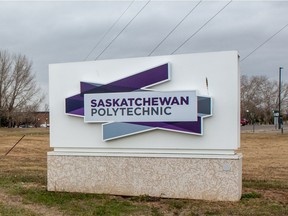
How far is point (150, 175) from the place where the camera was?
8.22 m

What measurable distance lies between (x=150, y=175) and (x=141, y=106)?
141cm

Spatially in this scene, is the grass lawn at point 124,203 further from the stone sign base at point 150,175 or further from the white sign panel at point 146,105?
the white sign panel at point 146,105

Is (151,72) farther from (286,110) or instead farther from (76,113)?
(286,110)

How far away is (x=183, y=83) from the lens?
26.7 feet

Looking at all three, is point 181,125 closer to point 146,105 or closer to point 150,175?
point 146,105

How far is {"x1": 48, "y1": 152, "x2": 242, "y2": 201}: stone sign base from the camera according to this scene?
7742mm

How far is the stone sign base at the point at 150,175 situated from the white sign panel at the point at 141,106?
0.78m

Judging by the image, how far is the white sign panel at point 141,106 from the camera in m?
8.05

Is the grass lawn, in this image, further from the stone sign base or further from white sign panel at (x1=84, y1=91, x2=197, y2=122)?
white sign panel at (x1=84, y1=91, x2=197, y2=122)

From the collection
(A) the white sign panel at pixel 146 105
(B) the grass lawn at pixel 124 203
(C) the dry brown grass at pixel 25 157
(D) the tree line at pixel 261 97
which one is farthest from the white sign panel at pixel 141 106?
(D) the tree line at pixel 261 97

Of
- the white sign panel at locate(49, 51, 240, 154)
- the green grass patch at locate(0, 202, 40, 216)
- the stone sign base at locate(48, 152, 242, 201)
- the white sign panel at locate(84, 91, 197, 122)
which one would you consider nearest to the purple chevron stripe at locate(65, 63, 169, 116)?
the white sign panel at locate(49, 51, 240, 154)

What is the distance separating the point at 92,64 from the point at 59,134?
172cm

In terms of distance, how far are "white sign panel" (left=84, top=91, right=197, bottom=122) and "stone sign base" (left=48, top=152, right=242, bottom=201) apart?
782 mm

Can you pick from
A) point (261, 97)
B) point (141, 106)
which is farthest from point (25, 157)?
point (261, 97)
